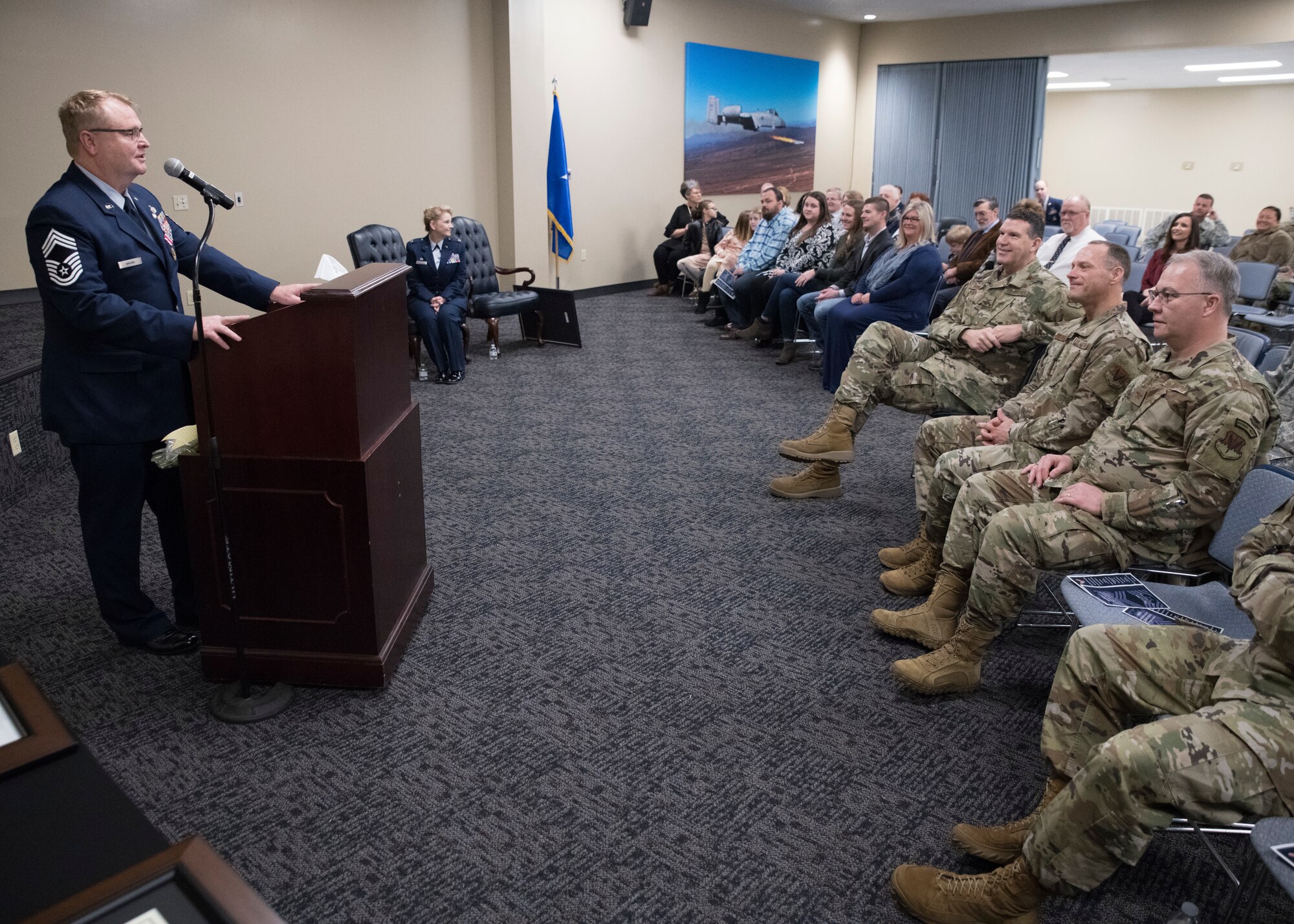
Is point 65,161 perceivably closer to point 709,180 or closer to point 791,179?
point 709,180

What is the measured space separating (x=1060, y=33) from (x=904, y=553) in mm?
10279

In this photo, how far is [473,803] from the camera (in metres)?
2.12

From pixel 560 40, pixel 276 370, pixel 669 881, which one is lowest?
pixel 669 881

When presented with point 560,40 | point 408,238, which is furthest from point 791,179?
point 408,238

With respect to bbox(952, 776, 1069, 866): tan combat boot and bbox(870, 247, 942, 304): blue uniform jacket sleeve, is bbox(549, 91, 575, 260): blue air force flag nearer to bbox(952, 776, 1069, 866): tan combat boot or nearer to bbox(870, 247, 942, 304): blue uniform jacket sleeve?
bbox(870, 247, 942, 304): blue uniform jacket sleeve

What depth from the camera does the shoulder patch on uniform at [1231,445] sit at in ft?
7.39

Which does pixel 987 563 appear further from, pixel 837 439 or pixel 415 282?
pixel 415 282

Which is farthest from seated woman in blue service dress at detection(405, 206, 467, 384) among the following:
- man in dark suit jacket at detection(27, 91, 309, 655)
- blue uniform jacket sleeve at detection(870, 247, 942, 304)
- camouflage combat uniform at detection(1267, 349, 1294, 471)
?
camouflage combat uniform at detection(1267, 349, 1294, 471)

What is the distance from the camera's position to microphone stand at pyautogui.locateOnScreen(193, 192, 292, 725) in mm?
2270

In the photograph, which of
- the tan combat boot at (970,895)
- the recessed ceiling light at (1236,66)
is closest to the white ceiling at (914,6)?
the recessed ceiling light at (1236,66)

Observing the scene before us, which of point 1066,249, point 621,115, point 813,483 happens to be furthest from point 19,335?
point 1066,249

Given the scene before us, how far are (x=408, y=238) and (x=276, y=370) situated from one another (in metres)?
6.25

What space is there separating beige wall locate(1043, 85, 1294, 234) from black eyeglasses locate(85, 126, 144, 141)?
16227 mm

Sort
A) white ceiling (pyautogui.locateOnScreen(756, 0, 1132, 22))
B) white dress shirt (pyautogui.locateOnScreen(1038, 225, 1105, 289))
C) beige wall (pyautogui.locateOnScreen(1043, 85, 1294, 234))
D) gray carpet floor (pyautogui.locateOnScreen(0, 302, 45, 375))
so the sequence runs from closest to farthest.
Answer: gray carpet floor (pyautogui.locateOnScreen(0, 302, 45, 375)), white dress shirt (pyautogui.locateOnScreen(1038, 225, 1105, 289)), white ceiling (pyautogui.locateOnScreen(756, 0, 1132, 22)), beige wall (pyautogui.locateOnScreen(1043, 85, 1294, 234))
